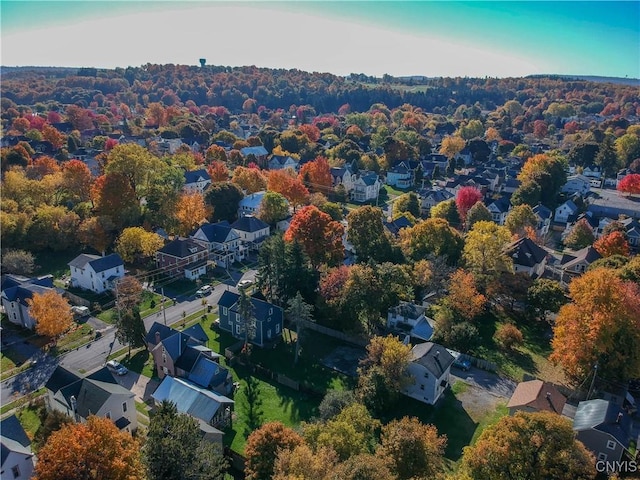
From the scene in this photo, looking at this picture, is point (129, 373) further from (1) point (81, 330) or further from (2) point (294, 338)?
(2) point (294, 338)

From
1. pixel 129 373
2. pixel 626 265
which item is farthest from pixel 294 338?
pixel 626 265

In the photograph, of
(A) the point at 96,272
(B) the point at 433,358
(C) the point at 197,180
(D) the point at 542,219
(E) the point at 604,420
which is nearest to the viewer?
(E) the point at 604,420

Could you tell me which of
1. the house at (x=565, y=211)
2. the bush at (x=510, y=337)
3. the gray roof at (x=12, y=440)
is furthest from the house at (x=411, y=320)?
the house at (x=565, y=211)

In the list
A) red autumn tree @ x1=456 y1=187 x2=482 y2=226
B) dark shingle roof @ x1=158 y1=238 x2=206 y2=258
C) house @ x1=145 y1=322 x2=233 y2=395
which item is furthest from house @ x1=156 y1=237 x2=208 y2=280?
red autumn tree @ x1=456 y1=187 x2=482 y2=226

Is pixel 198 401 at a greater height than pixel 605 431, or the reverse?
pixel 605 431

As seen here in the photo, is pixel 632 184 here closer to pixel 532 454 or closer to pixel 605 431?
pixel 605 431

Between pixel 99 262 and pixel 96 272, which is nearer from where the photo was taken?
pixel 96 272

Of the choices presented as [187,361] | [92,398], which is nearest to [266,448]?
[92,398]
